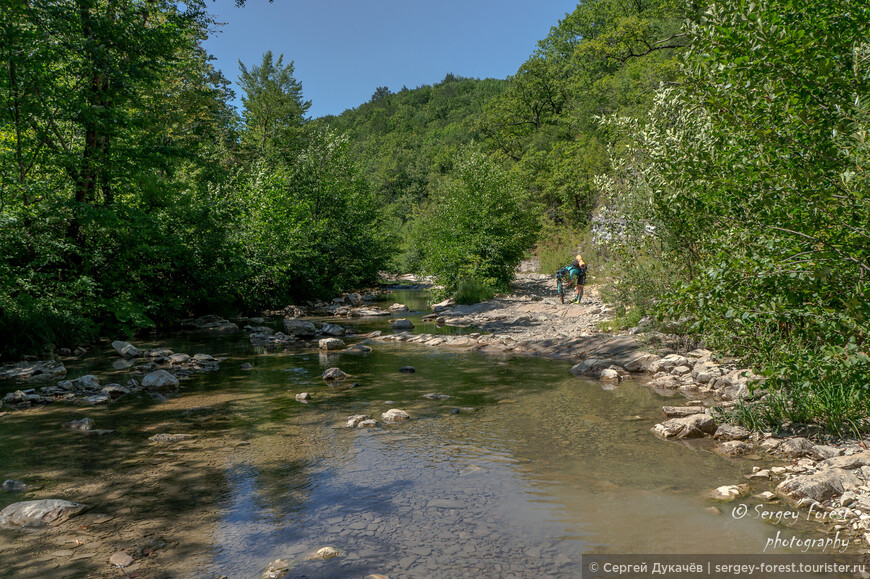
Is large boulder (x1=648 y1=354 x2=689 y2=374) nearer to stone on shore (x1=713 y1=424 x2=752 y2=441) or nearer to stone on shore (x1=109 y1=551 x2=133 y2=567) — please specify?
stone on shore (x1=713 y1=424 x2=752 y2=441)

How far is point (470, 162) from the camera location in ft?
97.5

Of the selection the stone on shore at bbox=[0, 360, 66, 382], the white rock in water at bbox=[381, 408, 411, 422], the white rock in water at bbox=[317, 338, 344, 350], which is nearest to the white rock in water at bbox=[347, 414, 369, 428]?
the white rock in water at bbox=[381, 408, 411, 422]

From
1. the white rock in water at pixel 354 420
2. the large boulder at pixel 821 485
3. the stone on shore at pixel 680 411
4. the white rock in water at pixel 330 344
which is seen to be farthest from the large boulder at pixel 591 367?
the white rock in water at pixel 330 344

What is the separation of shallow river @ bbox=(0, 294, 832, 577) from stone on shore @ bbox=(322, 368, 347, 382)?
387 mm

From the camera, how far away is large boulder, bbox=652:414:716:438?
830 centimetres

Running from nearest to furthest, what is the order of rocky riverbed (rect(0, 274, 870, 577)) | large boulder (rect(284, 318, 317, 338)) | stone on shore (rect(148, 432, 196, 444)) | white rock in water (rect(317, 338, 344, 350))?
rocky riverbed (rect(0, 274, 870, 577)) → stone on shore (rect(148, 432, 196, 444)) → white rock in water (rect(317, 338, 344, 350)) → large boulder (rect(284, 318, 317, 338))

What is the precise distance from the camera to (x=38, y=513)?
5.85 m

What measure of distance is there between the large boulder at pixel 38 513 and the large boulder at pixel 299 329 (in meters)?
13.5

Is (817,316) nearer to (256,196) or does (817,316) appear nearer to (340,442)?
(340,442)

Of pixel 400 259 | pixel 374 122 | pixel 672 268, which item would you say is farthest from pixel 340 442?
pixel 374 122

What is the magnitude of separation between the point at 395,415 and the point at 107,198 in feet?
43.4

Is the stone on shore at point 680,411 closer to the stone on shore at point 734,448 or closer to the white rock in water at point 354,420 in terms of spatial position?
the stone on shore at point 734,448

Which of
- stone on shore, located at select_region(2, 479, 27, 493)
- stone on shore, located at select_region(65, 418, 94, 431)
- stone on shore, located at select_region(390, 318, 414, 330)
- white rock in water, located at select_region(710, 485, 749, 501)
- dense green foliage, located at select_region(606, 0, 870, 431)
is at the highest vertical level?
dense green foliage, located at select_region(606, 0, 870, 431)

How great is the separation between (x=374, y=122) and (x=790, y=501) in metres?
137
